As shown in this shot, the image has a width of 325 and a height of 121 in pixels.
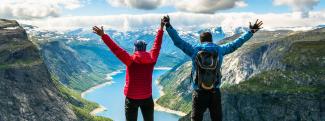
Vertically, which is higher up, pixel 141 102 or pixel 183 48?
pixel 183 48

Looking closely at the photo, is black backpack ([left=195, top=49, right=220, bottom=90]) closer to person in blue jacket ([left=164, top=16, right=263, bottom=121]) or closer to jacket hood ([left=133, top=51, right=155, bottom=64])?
person in blue jacket ([left=164, top=16, right=263, bottom=121])

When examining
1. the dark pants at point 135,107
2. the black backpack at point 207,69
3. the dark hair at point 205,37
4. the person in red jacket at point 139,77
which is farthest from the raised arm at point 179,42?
the dark pants at point 135,107

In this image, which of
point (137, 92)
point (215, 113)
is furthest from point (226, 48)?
point (137, 92)

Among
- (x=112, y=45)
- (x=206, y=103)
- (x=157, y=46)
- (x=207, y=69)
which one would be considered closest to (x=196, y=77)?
(x=207, y=69)

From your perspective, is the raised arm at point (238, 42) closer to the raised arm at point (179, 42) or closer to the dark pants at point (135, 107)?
the raised arm at point (179, 42)

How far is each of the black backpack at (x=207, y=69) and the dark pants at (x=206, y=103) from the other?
0.52m

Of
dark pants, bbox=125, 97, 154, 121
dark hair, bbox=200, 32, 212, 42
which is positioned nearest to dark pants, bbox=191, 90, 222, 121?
dark pants, bbox=125, 97, 154, 121

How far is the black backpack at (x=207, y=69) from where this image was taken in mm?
26422

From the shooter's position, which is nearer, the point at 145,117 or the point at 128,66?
the point at 128,66

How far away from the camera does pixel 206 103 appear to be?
2738 centimetres

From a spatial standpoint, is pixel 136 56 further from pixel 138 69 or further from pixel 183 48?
pixel 183 48

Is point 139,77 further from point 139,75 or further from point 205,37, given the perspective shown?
point 205,37

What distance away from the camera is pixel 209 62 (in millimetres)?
26500

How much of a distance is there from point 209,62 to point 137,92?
420 centimetres
